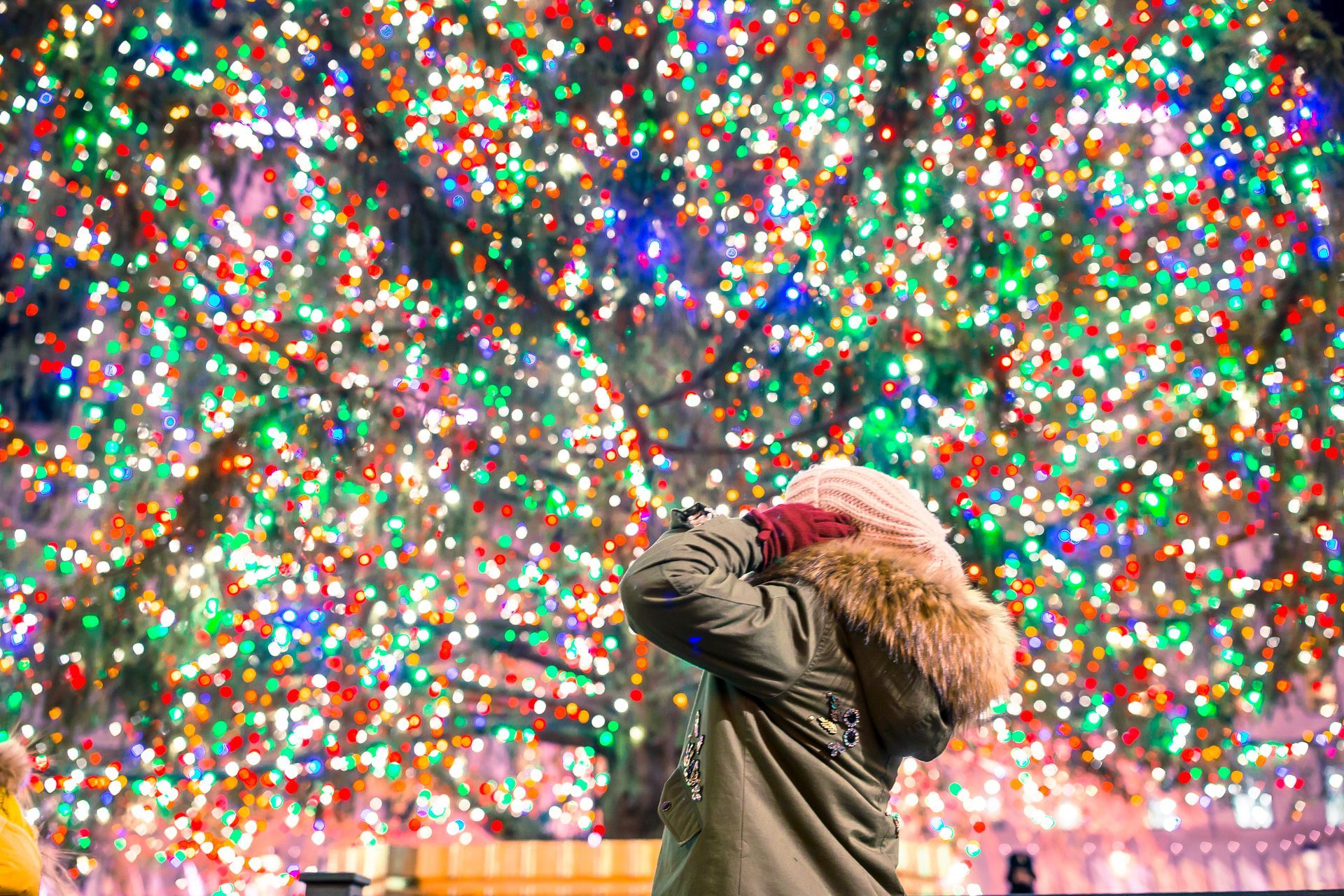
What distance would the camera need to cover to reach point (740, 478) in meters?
5.51

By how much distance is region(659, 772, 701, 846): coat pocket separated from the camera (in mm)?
1759

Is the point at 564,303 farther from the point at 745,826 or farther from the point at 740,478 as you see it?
the point at 745,826

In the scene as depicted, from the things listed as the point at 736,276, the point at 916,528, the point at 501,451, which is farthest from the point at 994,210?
Answer: the point at 916,528

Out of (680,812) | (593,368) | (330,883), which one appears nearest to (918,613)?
(680,812)

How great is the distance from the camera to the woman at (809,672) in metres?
1.71

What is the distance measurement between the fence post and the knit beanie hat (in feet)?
6.89

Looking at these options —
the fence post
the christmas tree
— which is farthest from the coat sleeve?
the christmas tree

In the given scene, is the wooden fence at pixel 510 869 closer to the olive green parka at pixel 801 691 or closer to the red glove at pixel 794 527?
the olive green parka at pixel 801 691

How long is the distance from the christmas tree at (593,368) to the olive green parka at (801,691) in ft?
11.3

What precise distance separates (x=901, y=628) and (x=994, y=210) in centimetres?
433

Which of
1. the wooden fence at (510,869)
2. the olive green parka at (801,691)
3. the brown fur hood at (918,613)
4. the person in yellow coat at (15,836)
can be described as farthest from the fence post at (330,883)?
the brown fur hood at (918,613)

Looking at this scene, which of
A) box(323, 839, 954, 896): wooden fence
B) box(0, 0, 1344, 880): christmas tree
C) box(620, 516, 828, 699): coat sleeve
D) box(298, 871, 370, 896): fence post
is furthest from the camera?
box(0, 0, 1344, 880): christmas tree

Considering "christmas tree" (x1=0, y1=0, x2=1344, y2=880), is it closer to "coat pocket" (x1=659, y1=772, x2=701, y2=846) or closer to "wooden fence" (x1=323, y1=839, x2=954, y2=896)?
"wooden fence" (x1=323, y1=839, x2=954, y2=896)

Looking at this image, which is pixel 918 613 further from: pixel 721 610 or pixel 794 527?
pixel 721 610
